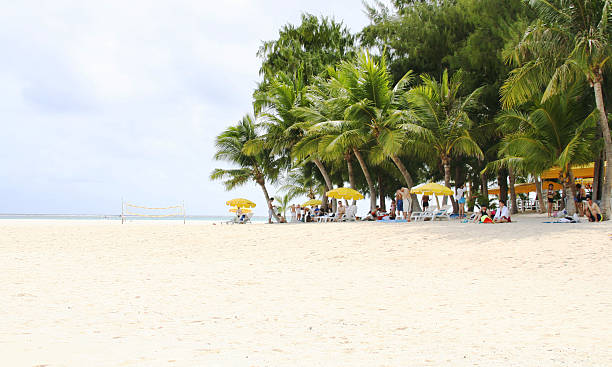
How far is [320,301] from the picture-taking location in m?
6.21

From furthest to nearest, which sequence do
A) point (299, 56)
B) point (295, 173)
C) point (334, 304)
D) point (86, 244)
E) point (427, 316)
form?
point (295, 173), point (299, 56), point (86, 244), point (334, 304), point (427, 316)

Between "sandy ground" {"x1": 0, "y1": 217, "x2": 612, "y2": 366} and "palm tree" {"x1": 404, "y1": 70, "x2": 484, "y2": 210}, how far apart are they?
7834mm

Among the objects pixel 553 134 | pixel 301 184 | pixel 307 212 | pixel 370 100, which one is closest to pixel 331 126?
pixel 370 100

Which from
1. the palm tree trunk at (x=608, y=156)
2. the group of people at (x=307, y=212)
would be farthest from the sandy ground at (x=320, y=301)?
the group of people at (x=307, y=212)

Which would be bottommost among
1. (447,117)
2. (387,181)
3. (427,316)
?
(427,316)

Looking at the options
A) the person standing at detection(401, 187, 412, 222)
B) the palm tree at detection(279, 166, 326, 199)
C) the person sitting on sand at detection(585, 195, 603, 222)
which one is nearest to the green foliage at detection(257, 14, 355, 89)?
the palm tree at detection(279, 166, 326, 199)

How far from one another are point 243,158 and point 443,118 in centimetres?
1330

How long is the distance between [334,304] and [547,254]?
5624 millimetres

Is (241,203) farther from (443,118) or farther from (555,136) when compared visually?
(555,136)

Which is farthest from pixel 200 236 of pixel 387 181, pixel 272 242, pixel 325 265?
pixel 387 181

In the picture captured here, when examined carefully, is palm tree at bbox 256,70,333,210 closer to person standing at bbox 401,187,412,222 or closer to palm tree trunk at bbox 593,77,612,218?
person standing at bbox 401,187,412,222

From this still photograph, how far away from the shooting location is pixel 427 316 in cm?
541

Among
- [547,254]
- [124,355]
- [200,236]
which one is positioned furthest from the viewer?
[200,236]

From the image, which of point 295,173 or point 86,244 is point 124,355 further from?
point 295,173
